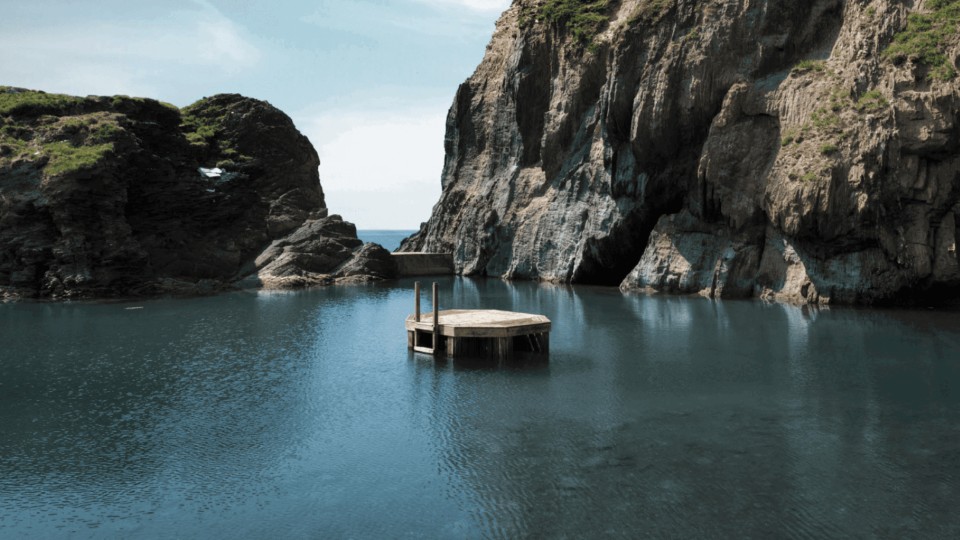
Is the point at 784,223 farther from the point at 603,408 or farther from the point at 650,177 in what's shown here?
the point at 603,408

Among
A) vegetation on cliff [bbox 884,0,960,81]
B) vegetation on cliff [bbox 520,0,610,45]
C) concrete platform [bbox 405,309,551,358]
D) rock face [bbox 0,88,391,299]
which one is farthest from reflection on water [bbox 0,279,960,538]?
vegetation on cliff [bbox 520,0,610,45]

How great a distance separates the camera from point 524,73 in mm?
86625

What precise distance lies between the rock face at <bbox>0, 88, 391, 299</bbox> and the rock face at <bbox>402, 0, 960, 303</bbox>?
28057mm

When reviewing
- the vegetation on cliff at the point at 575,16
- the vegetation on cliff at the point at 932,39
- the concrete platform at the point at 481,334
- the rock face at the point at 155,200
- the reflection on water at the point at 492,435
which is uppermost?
the vegetation on cliff at the point at 575,16

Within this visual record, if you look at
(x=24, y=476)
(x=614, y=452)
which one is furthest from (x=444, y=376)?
(x=24, y=476)

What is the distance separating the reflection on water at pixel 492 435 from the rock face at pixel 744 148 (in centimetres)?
925

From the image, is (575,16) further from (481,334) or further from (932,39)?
(481,334)

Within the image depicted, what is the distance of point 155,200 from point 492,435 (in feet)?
223

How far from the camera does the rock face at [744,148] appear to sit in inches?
1938

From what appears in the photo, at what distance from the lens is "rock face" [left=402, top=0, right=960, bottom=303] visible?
161ft

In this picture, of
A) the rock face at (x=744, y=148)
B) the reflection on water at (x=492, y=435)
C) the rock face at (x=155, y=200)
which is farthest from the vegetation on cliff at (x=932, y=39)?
the rock face at (x=155, y=200)

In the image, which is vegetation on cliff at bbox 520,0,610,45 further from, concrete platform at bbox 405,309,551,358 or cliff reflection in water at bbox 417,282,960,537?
concrete platform at bbox 405,309,551,358

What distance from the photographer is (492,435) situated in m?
24.2

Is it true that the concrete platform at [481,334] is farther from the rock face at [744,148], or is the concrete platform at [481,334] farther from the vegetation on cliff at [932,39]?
the vegetation on cliff at [932,39]
